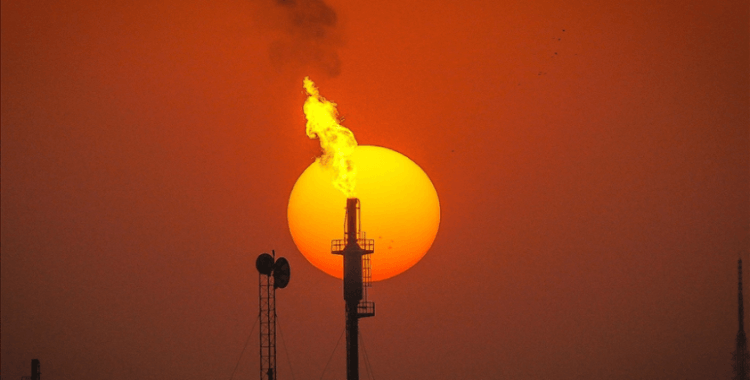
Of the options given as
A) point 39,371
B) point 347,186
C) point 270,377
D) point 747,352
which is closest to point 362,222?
point 347,186

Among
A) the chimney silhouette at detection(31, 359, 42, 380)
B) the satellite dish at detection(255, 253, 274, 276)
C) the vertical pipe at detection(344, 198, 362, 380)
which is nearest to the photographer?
the vertical pipe at detection(344, 198, 362, 380)

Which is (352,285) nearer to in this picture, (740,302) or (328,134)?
(328,134)

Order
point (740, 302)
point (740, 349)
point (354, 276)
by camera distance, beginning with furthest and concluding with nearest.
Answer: point (740, 349) < point (740, 302) < point (354, 276)

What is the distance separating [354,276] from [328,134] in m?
6.87

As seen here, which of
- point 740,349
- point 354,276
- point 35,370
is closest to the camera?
point 354,276

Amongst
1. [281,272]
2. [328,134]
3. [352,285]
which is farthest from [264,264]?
[328,134]

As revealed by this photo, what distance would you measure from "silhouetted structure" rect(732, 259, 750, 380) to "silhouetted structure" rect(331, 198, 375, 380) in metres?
22.5

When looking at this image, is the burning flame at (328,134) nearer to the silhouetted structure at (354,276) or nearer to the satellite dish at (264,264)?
the silhouetted structure at (354,276)

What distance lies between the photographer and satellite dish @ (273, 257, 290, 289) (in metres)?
45.3

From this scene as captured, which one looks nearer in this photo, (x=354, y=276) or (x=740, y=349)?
(x=354, y=276)

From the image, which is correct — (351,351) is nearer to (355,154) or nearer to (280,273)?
(280,273)

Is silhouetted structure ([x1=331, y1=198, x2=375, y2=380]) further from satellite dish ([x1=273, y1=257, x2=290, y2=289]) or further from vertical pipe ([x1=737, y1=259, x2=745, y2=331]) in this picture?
vertical pipe ([x1=737, y1=259, x2=745, y2=331])

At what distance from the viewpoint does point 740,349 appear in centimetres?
5866

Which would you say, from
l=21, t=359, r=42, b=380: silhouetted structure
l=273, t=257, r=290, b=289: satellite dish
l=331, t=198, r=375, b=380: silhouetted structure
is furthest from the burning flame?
l=21, t=359, r=42, b=380: silhouetted structure
